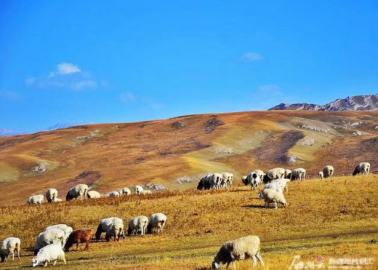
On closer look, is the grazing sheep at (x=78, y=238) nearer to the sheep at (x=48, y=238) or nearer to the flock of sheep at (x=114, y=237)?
the flock of sheep at (x=114, y=237)

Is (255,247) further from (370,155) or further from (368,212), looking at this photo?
(370,155)

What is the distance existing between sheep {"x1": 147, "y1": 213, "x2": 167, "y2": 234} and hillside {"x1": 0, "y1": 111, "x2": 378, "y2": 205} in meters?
45.3

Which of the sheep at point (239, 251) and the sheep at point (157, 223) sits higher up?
the sheep at point (157, 223)

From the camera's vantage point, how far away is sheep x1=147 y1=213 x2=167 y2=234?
35.2 m

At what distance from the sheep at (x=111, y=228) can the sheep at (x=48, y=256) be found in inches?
285

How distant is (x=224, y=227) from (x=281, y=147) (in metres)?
84.8

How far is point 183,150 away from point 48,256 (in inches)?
3667

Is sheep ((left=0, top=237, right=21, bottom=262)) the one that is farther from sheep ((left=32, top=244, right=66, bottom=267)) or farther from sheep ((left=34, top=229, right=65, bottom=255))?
sheep ((left=32, top=244, right=66, bottom=267))

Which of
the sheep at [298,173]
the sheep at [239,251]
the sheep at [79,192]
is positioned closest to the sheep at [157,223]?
the sheep at [239,251]

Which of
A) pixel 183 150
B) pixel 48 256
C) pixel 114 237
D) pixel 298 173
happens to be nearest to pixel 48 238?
pixel 48 256

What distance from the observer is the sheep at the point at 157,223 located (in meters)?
35.2

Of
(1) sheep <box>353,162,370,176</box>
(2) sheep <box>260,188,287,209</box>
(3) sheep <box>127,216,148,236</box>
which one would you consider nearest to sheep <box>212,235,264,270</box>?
(3) sheep <box>127,216,148,236</box>

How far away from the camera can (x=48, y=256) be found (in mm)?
26062

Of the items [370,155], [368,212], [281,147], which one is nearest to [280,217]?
[368,212]
